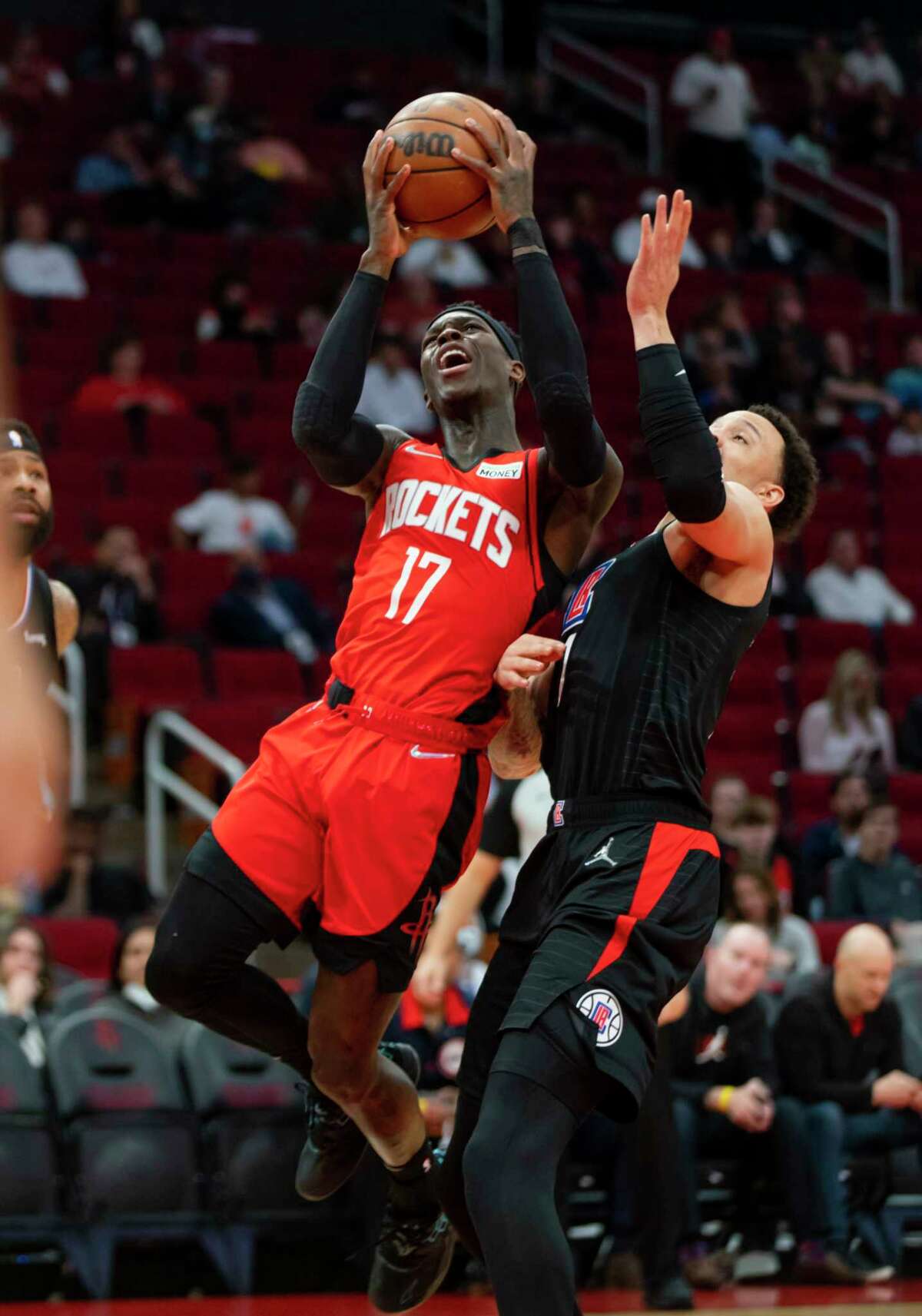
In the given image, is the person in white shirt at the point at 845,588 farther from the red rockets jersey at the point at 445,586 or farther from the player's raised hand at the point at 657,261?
the player's raised hand at the point at 657,261

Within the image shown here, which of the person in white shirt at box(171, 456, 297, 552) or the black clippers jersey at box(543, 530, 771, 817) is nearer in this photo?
the black clippers jersey at box(543, 530, 771, 817)

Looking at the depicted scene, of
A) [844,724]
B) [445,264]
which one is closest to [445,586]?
[844,724]

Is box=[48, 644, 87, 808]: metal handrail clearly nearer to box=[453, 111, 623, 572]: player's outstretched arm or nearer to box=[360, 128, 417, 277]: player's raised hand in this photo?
box=[360, 128, 417, 277]: player's raised hand

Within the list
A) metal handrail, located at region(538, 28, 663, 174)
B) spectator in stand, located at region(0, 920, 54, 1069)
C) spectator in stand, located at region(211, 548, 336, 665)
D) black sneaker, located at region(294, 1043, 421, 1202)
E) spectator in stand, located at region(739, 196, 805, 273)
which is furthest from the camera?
metal handrail, located at region(538, 28, 663, 174)

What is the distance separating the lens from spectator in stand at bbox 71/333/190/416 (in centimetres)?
1238

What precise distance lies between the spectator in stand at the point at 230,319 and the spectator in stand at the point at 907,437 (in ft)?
15.9

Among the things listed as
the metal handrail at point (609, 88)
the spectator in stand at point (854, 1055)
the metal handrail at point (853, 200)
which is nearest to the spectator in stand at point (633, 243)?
the metal handrail at point (609, 88)

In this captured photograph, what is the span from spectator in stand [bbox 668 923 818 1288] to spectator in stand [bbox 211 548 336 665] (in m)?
3.49

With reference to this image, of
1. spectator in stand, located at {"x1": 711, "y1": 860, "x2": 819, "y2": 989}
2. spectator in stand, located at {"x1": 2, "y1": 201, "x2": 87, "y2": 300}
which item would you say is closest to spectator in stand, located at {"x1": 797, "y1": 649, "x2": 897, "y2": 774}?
spectator in stand, located at {"x1": 711, "y1": 860, "x2": 819, "y2": 989}

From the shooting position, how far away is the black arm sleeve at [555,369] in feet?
15.5

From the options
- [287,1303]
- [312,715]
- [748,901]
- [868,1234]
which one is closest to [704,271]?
[748,901]

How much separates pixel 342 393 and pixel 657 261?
86 centimetres

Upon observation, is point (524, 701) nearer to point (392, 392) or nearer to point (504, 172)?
point (504, 172)

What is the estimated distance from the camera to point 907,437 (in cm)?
1540
